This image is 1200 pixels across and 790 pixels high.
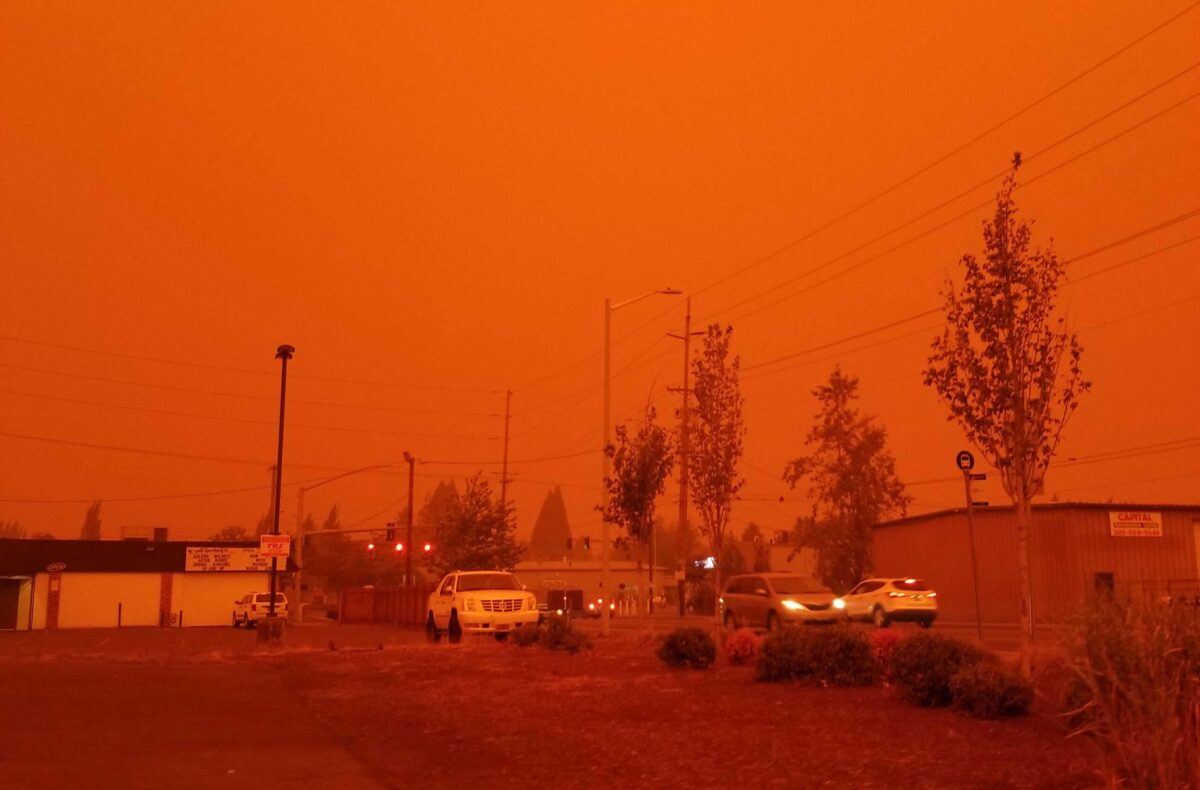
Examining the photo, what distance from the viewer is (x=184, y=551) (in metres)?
65.8

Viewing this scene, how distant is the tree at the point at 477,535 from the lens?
→ 56656mm

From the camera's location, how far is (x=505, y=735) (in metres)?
12.1

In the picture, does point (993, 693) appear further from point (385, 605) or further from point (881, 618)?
point (385, 605)

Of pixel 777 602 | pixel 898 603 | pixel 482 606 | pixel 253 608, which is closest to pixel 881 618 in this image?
pixel 898 603

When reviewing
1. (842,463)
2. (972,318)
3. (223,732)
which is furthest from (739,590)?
(842,463)

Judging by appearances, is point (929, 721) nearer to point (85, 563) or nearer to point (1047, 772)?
point (1047, 772)

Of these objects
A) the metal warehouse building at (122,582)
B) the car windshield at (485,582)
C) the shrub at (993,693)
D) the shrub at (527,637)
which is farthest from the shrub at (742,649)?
the metal warehouse building at (122,582)

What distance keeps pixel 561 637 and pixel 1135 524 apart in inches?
1042

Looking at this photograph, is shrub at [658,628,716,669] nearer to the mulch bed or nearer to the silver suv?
the mulch bed

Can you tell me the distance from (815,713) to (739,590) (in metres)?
17.4

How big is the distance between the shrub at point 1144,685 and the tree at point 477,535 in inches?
1917

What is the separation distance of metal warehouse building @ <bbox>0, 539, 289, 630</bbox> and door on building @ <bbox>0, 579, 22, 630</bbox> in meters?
0.05

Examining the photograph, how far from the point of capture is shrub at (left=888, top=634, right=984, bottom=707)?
43.1 feet

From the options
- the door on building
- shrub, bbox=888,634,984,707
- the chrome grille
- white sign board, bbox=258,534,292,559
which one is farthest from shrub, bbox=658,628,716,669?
the door on building
